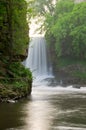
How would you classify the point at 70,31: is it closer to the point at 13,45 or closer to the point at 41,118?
the point at 13,45

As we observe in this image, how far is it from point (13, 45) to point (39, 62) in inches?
1126

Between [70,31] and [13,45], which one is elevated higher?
[70,31]

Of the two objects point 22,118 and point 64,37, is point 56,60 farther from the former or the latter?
point 22,118

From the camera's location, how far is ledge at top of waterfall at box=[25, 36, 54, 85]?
57.0 m

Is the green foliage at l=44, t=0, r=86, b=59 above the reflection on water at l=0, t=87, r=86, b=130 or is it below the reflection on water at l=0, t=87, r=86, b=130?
above

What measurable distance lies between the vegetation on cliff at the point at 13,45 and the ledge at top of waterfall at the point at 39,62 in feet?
72.7

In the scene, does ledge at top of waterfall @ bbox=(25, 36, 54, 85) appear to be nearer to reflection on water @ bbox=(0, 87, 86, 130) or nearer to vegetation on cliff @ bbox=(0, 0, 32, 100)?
vegetation on cliff @ bbox=(0, 0, 32, 100)

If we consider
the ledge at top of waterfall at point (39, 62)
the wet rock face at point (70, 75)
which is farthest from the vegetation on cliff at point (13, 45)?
the ledge at top of waterfall at point (39, 62)

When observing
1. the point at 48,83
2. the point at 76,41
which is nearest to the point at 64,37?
the point at 76,41

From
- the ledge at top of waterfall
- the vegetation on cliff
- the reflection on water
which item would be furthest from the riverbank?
the ledge at top of waterfall

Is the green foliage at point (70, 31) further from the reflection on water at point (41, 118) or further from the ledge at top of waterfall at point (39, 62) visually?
the reflection on water at point (41, 118)

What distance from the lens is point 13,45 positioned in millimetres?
31000

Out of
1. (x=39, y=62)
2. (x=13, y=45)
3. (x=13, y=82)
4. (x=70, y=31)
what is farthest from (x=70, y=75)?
(x=13, y=82)

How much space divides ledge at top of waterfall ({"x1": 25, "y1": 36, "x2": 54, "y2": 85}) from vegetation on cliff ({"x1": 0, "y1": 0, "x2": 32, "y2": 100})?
72.7 feet
